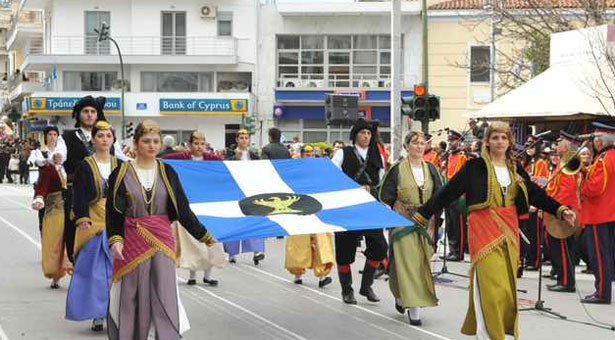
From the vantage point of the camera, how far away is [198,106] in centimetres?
4919

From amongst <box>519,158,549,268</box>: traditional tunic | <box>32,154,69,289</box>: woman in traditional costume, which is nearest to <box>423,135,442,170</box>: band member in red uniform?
<box>519,158,549,268</box>: traditional tunic

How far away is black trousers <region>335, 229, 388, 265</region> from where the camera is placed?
10422 mm

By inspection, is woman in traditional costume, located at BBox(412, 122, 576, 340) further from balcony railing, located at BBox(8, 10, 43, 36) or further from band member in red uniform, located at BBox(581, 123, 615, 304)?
balcony railing, located at BBox(8, 10, 43, 36)

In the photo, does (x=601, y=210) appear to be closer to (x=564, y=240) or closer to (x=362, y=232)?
(x=564, y=240)

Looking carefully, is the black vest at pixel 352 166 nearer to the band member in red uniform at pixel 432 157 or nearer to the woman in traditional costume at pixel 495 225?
the woman in traditional costume at pixel 495 225

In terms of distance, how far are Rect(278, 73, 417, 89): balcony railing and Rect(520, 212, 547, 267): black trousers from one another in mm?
34205

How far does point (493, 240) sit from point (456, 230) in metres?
8.37

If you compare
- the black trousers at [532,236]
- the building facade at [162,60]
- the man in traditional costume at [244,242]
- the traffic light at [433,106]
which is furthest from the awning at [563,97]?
the building facade at [162,60]

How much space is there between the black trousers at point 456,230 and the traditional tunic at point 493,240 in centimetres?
760

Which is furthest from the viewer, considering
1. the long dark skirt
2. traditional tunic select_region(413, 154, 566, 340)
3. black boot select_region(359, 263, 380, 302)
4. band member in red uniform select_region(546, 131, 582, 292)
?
band member in red uniform select_region(546, 131, 582, 292)

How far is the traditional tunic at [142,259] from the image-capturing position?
24.0 feet

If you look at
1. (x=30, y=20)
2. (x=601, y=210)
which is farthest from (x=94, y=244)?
(x=30, y=20)

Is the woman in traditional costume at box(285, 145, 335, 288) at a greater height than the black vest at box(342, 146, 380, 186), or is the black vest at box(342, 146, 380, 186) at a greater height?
the black vest at box(342, 146, 380, 186)

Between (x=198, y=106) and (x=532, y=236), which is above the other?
(x=198, y=106)
